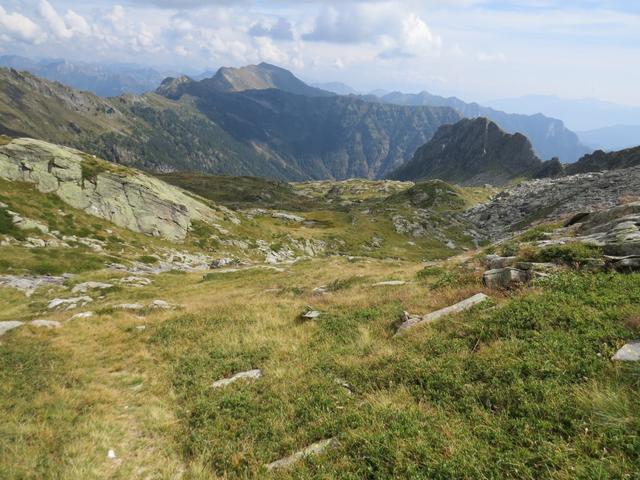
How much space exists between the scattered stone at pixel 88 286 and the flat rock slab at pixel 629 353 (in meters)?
35.7

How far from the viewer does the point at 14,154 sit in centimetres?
5231

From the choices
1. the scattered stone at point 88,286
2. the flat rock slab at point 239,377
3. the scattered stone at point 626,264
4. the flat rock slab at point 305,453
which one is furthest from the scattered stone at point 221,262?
the flat rock slab at point 305,453

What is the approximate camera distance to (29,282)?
34.2m

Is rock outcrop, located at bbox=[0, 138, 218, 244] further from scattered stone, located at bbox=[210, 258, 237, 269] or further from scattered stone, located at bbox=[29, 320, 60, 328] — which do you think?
scattered stone, located at bbox=[29, 320, 60, 328]

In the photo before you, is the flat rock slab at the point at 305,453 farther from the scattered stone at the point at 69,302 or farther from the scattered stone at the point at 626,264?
the scattered stone at the point at 69,302

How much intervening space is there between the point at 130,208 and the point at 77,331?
4311cm

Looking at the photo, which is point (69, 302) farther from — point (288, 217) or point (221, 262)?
point (288, 217)

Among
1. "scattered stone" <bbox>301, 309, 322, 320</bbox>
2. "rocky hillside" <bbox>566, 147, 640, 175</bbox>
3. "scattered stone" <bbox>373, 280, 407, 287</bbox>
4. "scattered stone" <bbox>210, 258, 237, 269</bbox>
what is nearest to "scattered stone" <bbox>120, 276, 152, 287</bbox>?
"scattered stone" <bbox>210, 258, 237, 269</bbox>

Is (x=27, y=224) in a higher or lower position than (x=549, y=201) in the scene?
higher

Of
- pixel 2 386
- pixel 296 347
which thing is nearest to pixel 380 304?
pixel 296 347

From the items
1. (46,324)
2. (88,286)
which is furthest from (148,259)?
(46,324)

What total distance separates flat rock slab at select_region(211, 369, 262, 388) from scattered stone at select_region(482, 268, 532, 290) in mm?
9949

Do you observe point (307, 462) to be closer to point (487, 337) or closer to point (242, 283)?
point (487, 337)

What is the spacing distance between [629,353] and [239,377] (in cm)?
1079
